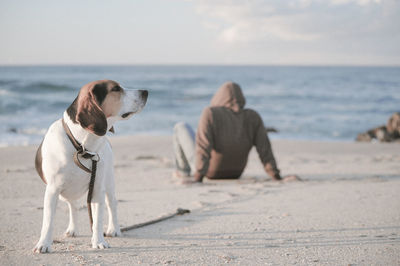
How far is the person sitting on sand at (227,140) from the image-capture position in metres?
5.97

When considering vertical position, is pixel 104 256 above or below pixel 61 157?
below

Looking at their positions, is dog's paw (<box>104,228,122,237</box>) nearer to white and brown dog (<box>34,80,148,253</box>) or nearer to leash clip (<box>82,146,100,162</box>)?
white and brown dog (<box>34,80,148,253</box>)

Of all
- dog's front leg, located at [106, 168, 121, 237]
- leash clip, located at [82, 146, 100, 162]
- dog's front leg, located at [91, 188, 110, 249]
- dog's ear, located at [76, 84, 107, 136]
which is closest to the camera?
dog's ear, located at [76, 84, 107, 136]

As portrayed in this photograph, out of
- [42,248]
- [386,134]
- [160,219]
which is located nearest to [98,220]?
[42,248]

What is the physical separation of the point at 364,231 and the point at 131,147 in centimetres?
683

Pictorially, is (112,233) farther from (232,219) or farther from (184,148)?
(184,148)

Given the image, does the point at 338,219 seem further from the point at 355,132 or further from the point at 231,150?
the point at 355,132

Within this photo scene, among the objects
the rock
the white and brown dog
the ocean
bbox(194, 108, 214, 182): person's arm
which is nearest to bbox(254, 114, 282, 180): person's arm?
bbox(194, 108, 214, 182): person's arm

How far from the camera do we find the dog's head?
115 inches

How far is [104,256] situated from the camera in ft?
10.0

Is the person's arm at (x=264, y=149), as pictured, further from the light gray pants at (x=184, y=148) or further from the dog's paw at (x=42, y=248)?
the dog's paw at (x=42, y=248)

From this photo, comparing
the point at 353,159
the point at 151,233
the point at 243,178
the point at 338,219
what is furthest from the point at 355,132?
the point at 151,233

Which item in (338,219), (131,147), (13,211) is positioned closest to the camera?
(338,219)

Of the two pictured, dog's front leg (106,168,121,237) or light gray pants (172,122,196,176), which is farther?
light gray pants (172,122,196,176)
